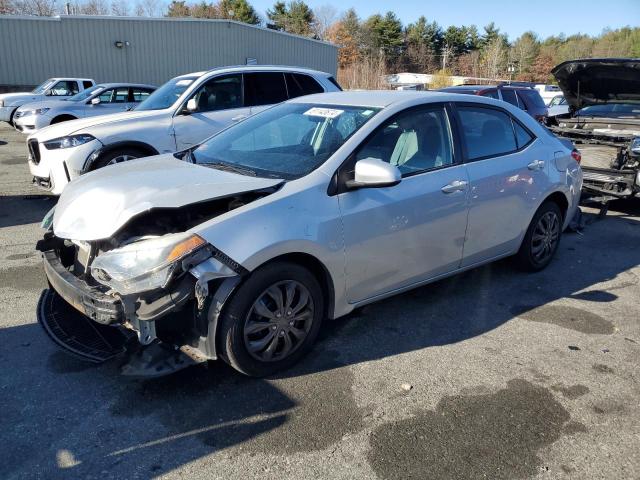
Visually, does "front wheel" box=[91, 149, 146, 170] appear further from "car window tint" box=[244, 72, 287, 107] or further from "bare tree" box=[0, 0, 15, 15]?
"bare tree" box=[0, 0, 15, 15]

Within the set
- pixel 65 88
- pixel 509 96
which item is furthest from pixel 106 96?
pixel 509 96

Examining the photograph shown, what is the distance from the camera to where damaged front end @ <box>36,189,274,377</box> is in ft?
9.10

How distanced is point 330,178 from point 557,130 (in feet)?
22.1

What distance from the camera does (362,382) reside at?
329cm

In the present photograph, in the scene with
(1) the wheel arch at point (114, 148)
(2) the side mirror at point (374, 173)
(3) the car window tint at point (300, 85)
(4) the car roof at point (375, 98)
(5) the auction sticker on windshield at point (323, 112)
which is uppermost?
(3) the car window tint at point (300, 85)

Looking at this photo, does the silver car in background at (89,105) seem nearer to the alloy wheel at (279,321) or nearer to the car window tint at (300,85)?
the car window tint at (300,85)

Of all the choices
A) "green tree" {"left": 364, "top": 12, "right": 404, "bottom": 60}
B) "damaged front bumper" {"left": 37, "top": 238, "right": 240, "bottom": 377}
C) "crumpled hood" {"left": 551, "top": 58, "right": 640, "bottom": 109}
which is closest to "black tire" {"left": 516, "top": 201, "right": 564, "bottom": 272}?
"damaged front bumper" {"left": 37, "top": 238, "right": 240, "bottom": 377}

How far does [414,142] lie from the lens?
3.93 metres

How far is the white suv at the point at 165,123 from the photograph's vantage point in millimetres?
6742

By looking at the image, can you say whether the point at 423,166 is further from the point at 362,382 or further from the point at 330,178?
the point at 362,382

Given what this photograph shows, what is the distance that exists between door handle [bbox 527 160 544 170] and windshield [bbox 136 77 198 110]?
4.96 metres

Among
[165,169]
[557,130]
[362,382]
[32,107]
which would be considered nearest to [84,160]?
[165,169]

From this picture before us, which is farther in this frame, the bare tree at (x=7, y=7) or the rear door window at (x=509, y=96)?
the bare tree at (x=7, y=7)

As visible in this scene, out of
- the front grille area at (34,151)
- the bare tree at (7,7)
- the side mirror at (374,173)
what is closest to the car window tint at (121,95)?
the front grille area at (34,151)
